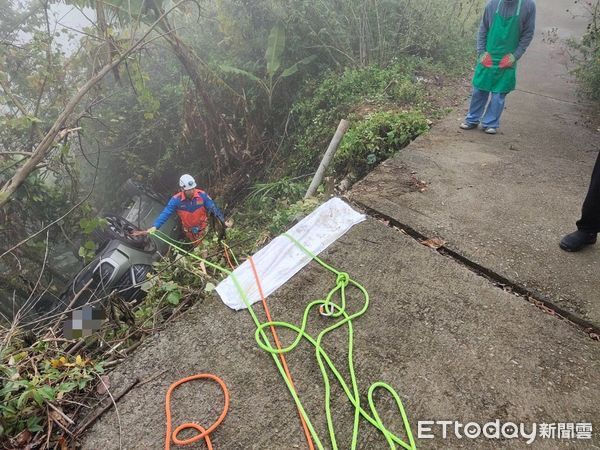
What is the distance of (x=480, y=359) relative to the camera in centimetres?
214

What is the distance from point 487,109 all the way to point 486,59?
595 millimetres

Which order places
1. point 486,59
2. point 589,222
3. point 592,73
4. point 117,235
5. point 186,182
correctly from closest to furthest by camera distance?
point 589,222, point 486,59, point 117,235, point 186,182, point 592,73

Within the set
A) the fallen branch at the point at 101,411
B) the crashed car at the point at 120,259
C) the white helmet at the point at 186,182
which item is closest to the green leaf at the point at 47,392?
the fallen branch at the point at 101,411

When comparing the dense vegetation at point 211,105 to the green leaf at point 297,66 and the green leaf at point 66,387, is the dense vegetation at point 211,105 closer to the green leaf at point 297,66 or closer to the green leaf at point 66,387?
the green leaf at point 297,66

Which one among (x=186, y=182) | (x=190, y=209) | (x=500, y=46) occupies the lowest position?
(x=190, y=209)

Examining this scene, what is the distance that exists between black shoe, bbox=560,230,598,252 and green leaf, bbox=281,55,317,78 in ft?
15.2

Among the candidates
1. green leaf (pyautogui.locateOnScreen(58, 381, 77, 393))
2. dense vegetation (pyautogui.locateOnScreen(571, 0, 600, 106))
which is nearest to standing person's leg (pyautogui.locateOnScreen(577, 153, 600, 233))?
green leaf (pyautogui.locateOnScreen(58, 381, 77, 393))

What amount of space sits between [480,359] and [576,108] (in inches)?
208

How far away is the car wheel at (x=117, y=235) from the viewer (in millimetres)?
5082

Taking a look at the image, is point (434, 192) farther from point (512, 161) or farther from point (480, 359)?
point (480, 359)

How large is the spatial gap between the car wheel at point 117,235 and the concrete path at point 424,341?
9.85 ft

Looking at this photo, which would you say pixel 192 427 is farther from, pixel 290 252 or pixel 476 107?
pixel 476 107

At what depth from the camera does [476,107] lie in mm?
4684

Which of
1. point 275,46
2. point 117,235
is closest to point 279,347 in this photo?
point 117,235
